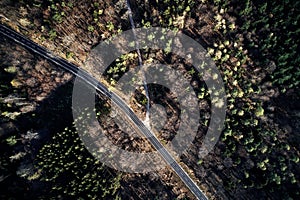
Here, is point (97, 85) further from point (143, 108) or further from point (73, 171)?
point (73, 171)

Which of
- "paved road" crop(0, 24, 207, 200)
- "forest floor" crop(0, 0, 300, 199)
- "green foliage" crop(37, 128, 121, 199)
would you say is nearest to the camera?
"green foliage" crop(37, 128, 121, 199)

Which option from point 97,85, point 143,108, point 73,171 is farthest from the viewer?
point 97,85

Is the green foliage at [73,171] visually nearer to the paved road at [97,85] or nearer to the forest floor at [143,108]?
the forest floor at [143,108]

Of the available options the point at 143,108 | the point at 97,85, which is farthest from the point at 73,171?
the point at 143,108

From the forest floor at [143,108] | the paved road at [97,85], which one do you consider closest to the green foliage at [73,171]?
the forest floor at [143,108]

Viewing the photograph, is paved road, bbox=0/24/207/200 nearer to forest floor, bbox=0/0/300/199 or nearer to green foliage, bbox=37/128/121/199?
forest floor, bbox=0/0/300/199

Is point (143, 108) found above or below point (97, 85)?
below

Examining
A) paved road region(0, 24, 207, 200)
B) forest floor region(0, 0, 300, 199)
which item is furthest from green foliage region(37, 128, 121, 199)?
paved road region(0, 24, 207, 200)

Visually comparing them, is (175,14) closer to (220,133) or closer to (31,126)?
(220,133)

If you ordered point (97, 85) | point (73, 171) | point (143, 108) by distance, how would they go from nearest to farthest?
point (73, 171)
point (143, 108)
point (97, 85)

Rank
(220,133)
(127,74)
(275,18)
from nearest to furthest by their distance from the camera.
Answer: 1. (275,18)
2. (220,133)
3. (127,74)

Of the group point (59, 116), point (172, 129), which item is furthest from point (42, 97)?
point (172, 129)
